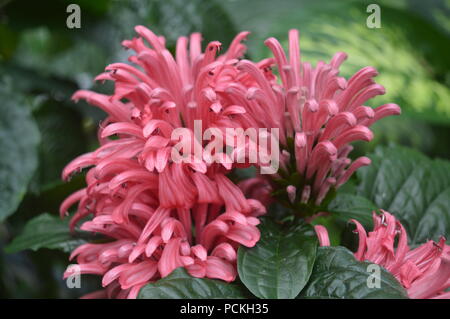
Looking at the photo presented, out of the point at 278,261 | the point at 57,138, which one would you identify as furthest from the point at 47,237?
the point at 57,138

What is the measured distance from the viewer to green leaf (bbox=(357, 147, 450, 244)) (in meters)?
0.81

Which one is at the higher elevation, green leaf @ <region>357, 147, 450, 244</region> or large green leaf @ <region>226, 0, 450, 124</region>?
large green leaf @ <region>226, 0, 450, 124</region>

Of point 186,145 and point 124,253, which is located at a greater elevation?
point 186,145

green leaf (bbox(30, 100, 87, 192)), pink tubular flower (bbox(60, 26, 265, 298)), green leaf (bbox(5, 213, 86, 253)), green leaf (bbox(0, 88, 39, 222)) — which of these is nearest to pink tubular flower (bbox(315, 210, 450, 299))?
pink tubular flower (bbox(60, 26, 265, 298))

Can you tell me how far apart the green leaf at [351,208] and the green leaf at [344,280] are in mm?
90

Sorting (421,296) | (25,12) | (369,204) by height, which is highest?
(25,12)

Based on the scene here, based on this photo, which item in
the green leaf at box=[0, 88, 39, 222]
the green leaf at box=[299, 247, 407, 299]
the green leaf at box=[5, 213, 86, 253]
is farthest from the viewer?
the green leaf at box=[0, 88, 39, 222]

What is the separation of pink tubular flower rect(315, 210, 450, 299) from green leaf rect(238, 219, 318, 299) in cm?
4

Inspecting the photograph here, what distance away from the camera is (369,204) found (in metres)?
0.73

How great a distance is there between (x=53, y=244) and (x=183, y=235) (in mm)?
235

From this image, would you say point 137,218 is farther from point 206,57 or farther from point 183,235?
point 206,57

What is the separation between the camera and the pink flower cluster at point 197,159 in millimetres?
632

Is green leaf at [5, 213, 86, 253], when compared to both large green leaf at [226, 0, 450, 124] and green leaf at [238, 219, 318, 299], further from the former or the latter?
large green leaf at [226, 0, 450, 124]
